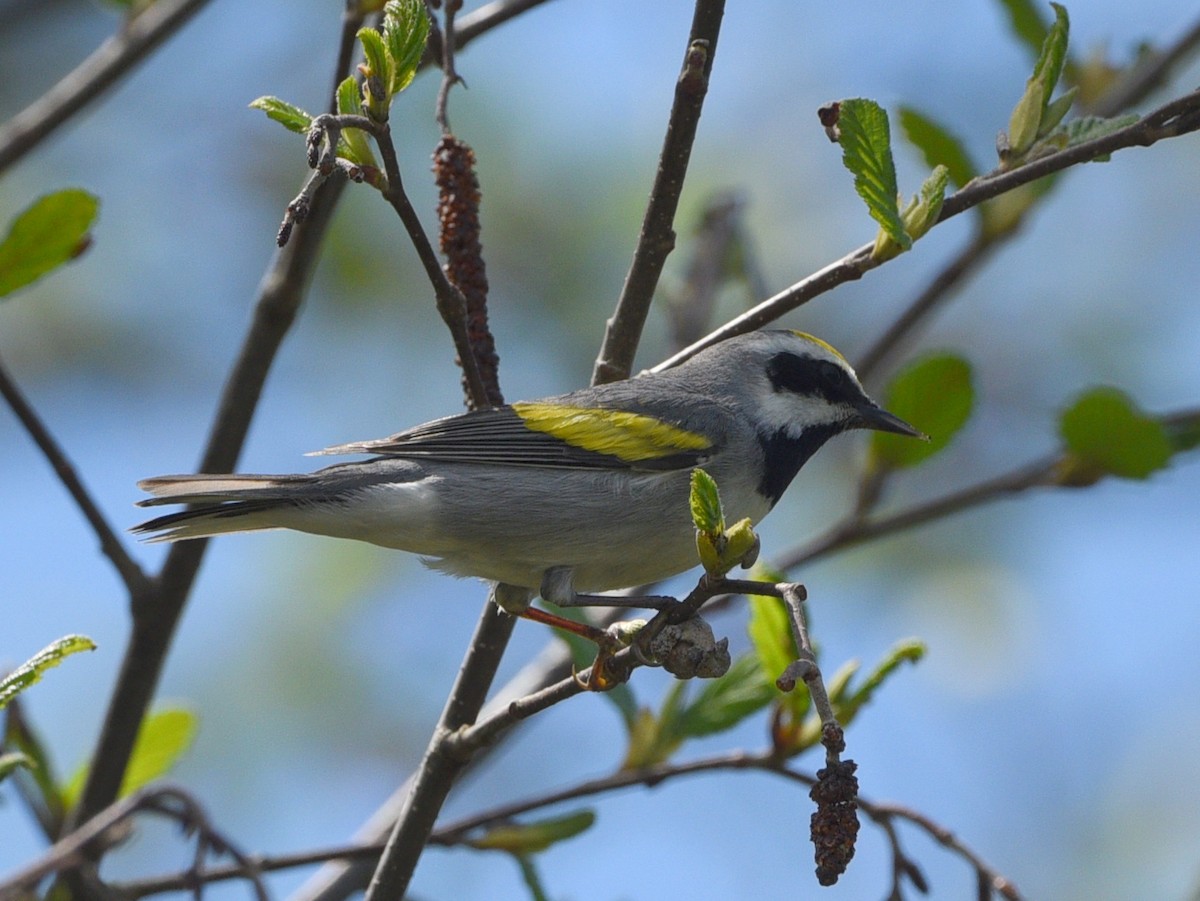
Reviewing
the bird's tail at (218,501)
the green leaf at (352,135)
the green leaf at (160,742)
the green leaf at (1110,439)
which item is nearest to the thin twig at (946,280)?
the green leaf at (1110,439)

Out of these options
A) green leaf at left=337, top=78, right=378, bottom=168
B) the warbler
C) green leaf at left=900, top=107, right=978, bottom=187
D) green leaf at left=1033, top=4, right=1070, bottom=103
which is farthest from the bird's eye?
green leaf at left=337, top=78, right=378, bottom=168

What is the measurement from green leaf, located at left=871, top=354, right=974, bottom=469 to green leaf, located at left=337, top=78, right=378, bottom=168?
213cm

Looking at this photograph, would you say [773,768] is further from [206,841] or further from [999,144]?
[999,144]

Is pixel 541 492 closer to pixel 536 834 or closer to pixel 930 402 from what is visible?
pixel 536 834

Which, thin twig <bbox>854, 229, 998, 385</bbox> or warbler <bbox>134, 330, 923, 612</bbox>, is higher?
thin twig <bbox>854, 229, 998, 385</bbox>

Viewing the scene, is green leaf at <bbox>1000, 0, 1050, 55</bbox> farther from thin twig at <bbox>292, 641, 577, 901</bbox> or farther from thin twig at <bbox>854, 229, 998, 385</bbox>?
thin twig at <bbox>292, 641, 577, 901</bbox>

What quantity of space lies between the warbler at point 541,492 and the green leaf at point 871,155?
128 centimetres

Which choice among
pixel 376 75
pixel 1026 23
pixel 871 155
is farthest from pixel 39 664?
pixel 1026 23

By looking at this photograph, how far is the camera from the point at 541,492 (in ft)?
13.4

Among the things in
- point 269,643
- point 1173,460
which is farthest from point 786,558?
point 269,643

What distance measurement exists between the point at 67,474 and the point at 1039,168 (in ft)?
7.92

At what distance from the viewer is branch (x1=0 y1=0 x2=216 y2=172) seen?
4109mm

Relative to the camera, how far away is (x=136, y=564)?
369 cm

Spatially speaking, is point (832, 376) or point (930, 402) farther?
A: point (832, 376)
